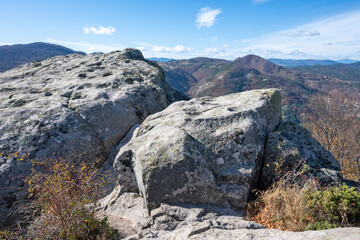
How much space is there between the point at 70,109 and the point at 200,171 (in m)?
7.97

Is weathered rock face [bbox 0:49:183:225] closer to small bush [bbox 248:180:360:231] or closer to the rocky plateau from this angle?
the rocky plateau

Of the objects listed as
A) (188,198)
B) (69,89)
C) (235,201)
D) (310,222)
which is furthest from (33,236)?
(69,89)

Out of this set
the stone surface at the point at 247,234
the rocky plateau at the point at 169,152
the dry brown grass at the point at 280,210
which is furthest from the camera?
the rocky plateau at the point at 169,152

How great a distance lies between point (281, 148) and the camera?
697cm

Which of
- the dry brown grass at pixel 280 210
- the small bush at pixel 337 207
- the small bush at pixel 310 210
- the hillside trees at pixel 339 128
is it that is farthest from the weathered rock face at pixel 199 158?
the hillside trees at pixel 339 128

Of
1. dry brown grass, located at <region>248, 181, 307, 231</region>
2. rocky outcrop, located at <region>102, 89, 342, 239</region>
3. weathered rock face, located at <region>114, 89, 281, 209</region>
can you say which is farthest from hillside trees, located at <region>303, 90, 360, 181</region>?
dry brown grass, located at <region>248, 181, 307, 231</region>

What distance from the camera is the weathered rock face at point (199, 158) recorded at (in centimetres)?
569

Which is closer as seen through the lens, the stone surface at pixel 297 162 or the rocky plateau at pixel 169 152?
the rocky plateau at pixel 169 152

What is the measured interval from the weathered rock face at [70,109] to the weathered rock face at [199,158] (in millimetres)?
3104

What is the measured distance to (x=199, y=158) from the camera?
6016 millimetres

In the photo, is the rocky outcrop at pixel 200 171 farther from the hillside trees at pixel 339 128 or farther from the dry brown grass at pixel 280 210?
the hillside trees at pixel 339 128

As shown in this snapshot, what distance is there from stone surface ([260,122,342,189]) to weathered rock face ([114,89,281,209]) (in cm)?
36

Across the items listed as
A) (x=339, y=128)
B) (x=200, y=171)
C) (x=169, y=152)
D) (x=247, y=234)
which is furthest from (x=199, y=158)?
(x=339, y=128)

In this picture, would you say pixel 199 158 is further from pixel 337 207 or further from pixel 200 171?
pixel 337 207
